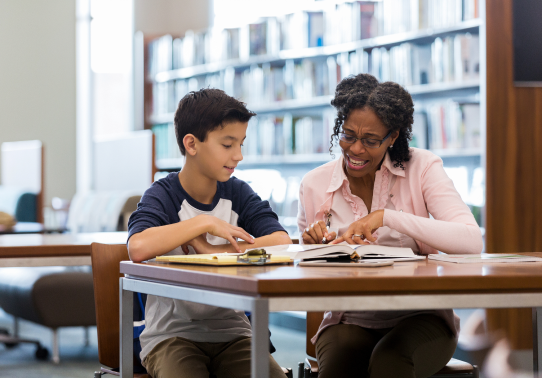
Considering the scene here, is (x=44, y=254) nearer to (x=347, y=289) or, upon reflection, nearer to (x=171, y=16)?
(x=347, y=289)

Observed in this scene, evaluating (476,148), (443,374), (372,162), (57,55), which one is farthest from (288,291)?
(57,55)

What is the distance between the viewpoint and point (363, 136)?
1718 millimetres

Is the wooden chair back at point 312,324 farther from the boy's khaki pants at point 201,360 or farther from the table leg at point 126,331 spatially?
the table leg at point 126,331

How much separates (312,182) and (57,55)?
18.5ft

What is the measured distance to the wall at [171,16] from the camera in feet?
19.7

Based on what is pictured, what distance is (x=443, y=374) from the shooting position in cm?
147

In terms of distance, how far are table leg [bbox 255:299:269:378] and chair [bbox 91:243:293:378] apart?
0.61 meters

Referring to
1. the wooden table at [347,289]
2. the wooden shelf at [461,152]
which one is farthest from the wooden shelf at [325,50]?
the wooden table at [347,289]

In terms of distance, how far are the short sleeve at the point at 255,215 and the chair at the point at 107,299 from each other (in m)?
0.32

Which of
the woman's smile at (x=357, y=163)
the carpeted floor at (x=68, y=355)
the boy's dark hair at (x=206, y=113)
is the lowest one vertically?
the carpeted floor at (x=68, y=355)

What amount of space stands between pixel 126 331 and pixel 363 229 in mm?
573

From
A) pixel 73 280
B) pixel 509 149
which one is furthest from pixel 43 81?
pixel 509 149

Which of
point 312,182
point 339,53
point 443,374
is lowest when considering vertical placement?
point 443,374

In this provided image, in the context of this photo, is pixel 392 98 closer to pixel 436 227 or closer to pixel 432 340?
pixel 436 227
